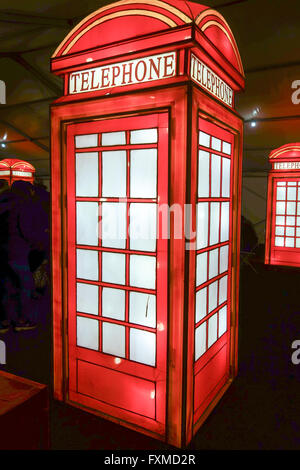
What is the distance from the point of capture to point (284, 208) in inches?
300

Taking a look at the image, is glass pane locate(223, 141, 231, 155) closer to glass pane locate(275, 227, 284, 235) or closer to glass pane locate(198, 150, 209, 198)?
glass pane locate(198, 150, 209, 198)

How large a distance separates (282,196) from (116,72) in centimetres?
634

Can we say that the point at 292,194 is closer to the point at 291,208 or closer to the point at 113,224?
the point at 291,208

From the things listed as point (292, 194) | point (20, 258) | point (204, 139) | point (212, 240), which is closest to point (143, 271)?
point (212, 240)

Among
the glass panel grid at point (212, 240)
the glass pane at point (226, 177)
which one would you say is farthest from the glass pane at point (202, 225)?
the glass pane at point (226, 177)

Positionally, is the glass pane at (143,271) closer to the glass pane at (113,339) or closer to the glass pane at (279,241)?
the glass pane at (113,339)

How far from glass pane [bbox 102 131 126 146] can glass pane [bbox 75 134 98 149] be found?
0.08m

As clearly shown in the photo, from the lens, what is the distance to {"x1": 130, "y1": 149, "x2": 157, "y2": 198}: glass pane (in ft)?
6.89

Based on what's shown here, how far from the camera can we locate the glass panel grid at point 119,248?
7.05 feet

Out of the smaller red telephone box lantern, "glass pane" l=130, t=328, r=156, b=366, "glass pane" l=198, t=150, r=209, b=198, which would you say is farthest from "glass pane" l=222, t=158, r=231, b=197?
the smaller red telephone box lantern

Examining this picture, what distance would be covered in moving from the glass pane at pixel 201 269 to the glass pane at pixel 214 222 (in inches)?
6.3

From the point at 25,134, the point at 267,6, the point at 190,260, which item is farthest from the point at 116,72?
the point at 25,134

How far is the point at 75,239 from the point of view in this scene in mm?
2465
